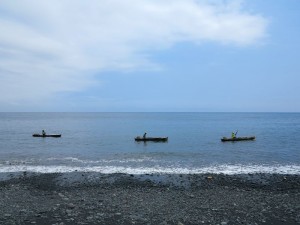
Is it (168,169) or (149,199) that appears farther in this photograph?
(168,169)

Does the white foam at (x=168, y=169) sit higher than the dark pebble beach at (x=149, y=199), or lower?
lower

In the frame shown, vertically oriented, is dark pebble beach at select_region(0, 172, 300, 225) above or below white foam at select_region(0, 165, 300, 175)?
above

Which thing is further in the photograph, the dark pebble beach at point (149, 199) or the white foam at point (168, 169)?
the white foam at point (168, 169)

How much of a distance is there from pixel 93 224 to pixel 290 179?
17919 mm

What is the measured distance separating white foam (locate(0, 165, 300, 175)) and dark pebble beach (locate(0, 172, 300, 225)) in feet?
6.58

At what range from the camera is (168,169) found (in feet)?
95.3

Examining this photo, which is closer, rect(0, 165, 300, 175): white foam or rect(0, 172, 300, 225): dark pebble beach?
rect(0, 172, 300, 225): dark pebble beach

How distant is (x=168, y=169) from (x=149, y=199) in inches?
460

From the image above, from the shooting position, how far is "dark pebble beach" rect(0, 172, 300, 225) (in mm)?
13719

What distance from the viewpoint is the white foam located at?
2781 centimetres

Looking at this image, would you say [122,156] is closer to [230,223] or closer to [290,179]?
[290,179]

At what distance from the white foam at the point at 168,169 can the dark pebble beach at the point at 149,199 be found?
6.58ft

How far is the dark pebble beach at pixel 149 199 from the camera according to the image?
13.7 m

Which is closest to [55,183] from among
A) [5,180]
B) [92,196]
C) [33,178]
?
[33,178]
